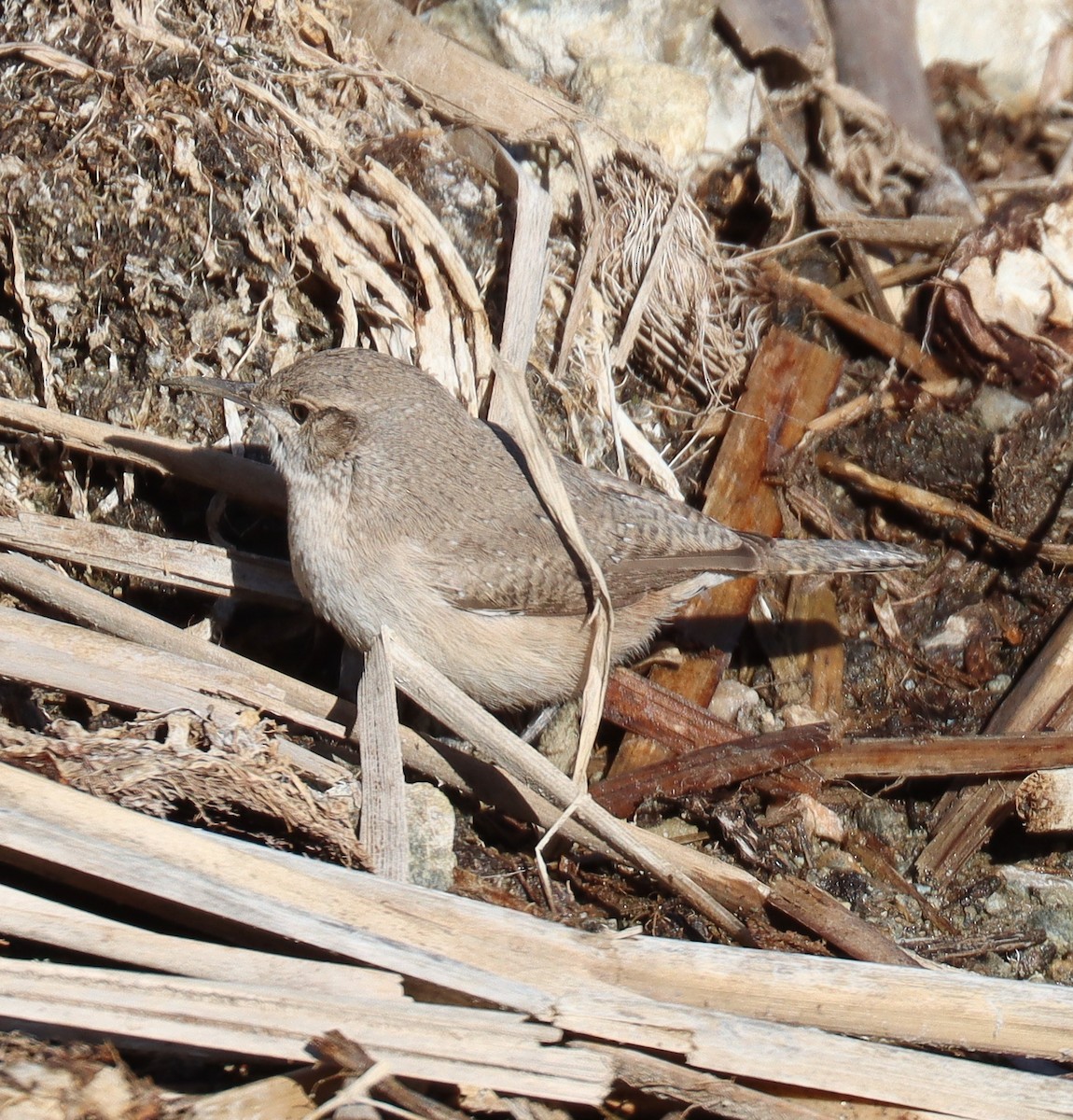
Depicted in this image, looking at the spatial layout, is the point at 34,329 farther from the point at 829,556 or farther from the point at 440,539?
the point at 829,556

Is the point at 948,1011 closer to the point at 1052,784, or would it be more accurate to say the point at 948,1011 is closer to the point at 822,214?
the point at 1052,784

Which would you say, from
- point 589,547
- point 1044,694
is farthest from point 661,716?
point 1044,694

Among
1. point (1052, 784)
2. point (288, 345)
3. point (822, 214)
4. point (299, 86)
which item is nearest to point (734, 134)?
point (822, 214)

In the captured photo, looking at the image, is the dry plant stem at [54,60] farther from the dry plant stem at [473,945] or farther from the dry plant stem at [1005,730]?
the dry plant stem at [1005,730]

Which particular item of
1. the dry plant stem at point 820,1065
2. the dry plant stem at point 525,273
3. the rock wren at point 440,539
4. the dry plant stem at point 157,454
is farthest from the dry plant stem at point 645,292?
the dry plant stem at point 820,1065

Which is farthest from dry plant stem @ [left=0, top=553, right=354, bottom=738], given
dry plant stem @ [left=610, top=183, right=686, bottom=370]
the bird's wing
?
dry plant stem @ [left=610, top=183, right=686, bottom=370]

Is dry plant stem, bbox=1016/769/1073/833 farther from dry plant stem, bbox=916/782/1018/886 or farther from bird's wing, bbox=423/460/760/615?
bird's wing, bbox=423/460/760/615
